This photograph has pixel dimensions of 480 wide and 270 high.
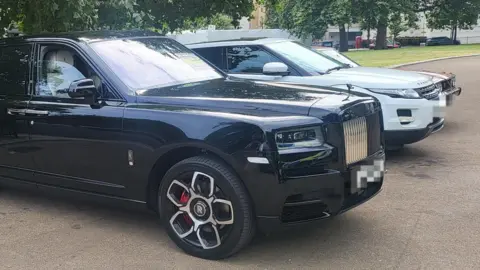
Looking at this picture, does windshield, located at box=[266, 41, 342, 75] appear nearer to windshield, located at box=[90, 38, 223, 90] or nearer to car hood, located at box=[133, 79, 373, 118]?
windshield, located at box=[90, 38, 223, 90]

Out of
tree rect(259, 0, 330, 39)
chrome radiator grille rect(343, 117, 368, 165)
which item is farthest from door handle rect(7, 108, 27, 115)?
tree rect(259, 0, 330, 39)

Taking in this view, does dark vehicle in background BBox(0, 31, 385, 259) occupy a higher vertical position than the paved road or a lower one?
higher

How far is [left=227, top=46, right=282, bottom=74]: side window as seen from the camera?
25.6 feet

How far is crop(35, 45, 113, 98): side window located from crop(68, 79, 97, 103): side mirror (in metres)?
0.12

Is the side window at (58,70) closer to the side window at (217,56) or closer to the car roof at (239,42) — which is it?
the side window at (217,56)

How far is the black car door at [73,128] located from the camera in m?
4.47

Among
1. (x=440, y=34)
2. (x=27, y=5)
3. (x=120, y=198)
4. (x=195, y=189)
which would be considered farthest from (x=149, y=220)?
(x=440, y=34)

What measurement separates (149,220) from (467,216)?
294cm

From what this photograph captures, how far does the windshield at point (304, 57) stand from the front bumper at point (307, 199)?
149 inches

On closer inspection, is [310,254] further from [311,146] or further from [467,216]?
[467,216]

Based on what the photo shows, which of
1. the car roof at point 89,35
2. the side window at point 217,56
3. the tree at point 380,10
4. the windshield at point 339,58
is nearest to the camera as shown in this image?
the car roof at point 89,35

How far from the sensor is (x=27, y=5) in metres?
9.19

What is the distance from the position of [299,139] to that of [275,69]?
11.4 ft

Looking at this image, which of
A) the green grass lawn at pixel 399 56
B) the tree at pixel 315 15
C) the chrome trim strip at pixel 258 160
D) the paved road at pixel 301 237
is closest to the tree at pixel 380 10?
the tree at pixel 315 15
